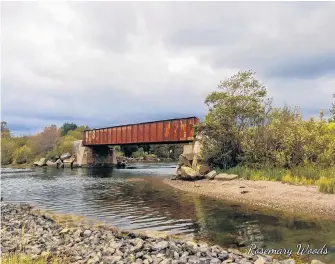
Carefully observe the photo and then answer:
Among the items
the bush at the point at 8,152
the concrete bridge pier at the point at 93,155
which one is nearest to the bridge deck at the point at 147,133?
the concrete bridge pier at the point at 93,155

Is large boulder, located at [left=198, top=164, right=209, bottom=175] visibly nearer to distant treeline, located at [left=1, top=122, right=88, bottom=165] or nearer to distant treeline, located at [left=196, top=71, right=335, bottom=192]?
distant treeline, located at [left=196, top=71, right=335, bottom=192]

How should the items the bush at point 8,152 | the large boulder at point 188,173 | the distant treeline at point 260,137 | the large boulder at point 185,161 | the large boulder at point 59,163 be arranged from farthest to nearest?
the bush at point 8,152 < the large boulder at point 59,163 < the large boulder at point 185,161 < the large boulder at point 188,173 < the distant treeline at point 260,137

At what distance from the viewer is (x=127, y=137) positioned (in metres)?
62.9

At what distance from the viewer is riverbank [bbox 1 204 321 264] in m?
9.91

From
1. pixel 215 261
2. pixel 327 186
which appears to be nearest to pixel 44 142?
pixel 327 186

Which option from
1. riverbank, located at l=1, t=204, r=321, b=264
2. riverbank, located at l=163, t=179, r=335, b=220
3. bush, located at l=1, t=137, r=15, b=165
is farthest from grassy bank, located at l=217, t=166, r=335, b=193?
bush, located at l=1, t=137, r=15, b=165

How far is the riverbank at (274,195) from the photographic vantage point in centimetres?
1795

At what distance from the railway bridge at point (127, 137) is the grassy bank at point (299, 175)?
45.7 ft

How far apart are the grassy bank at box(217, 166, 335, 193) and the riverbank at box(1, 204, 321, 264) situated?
42.4ft

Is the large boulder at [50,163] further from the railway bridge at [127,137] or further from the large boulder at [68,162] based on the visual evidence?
the railway bridge at [127,137]

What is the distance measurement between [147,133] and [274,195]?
118 feet

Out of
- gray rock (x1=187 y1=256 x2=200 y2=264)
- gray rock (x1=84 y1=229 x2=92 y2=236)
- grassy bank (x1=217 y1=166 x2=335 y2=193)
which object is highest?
grassy bank (x1=217 y1=166 x2=335 y2=193)

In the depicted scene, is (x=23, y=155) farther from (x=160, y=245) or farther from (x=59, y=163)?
(x=160, y=245)

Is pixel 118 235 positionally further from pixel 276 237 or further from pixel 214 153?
pixel 214 153
